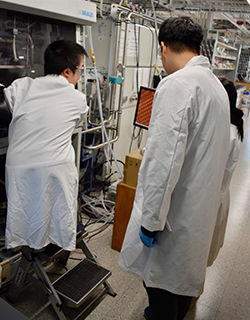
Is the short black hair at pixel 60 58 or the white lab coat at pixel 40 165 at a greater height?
the short black hair at pixel 60 58

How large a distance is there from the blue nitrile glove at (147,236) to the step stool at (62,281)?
653 millimetres

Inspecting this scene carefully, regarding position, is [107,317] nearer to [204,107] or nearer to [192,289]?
[192,289]

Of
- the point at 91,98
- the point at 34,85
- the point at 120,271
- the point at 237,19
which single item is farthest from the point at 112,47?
the point at 237,19

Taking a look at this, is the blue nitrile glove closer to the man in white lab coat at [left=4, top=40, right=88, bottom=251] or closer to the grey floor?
the man in white lab coat at [left=4, top=40, right=88, bottom=251]

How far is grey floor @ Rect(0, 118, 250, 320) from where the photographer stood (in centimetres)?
159

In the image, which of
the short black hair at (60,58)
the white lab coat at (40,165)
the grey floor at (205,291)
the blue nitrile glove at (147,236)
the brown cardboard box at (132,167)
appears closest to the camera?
the blue nitrile glove at (147,236)

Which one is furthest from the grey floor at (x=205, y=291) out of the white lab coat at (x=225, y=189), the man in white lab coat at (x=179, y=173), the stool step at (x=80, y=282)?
the man in white lab coat at (x=179, y=173)

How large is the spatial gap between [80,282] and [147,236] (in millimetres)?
775

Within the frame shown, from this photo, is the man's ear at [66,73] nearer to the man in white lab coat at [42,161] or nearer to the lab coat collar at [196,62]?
→ the man in white lab coat at [42,161]

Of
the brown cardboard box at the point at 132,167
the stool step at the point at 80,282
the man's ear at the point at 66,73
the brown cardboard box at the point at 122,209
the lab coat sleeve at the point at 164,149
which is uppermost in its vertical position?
the man's ear at the point at 66,73

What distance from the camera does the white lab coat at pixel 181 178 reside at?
3.16ft

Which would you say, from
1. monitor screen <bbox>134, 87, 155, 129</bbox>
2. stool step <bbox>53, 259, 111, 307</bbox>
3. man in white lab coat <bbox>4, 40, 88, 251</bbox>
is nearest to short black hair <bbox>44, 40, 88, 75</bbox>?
man in white lab coat <bbox>4, 40, 88, 251</bbox>

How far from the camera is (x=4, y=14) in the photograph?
1.48 m

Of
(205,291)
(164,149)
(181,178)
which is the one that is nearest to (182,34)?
(164,149)
